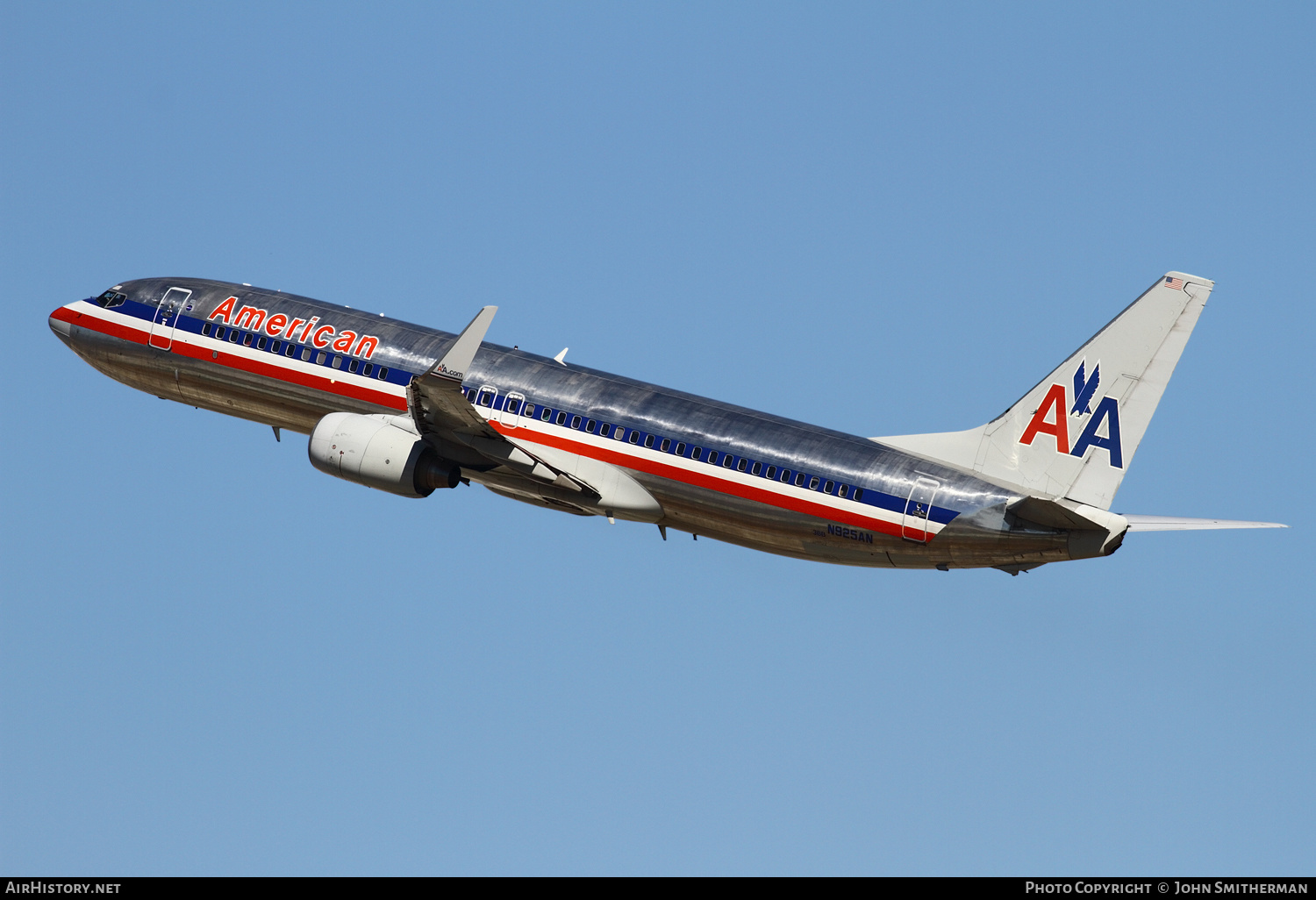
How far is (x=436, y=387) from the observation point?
160ft

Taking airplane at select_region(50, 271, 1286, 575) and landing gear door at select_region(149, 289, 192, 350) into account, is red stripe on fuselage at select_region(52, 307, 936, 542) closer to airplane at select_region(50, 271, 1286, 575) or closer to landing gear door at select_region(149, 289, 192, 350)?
airplane at select_region(50, 271, 1286, 575)

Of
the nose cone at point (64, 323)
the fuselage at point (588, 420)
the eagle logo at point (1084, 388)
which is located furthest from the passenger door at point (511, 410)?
the nose cone at point (64, 323)

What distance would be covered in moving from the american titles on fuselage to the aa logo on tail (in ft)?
63.5

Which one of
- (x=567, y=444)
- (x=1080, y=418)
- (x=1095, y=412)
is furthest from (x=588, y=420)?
(x=1095, y=412)

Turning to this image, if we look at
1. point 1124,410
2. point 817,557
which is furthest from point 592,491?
point 1124,410

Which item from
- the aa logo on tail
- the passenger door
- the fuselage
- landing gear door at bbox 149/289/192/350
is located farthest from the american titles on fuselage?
the aa logo on tail

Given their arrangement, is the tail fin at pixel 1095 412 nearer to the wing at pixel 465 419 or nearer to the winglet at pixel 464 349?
the wing at pixel 465 419

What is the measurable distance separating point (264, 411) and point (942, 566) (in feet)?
70.0

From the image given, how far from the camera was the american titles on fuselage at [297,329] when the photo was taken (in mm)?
54656

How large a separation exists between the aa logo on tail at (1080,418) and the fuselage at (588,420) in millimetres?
2016

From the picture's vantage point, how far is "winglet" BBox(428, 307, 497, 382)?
47969 mm
